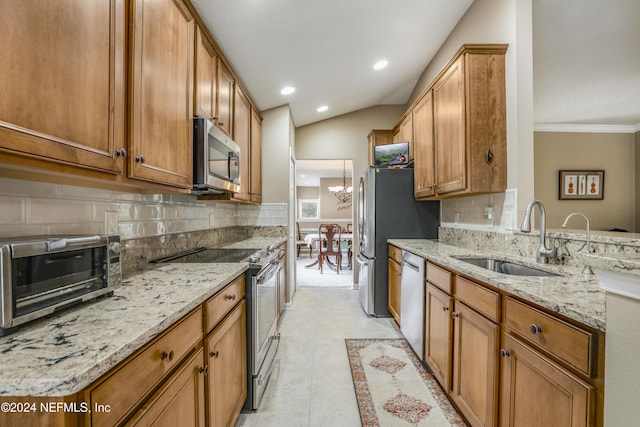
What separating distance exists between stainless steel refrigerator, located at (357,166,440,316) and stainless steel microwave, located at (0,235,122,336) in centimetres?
256

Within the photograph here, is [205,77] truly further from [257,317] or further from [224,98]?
[257,317]

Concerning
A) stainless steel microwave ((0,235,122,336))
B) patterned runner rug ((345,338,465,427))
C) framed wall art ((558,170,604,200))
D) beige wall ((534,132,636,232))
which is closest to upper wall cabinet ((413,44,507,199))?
patterned runner rug ((345,338,465,427))

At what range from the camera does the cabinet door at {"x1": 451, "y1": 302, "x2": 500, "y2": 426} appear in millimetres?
1330

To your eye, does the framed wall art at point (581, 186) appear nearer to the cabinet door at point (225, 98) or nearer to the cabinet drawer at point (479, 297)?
the cabinet drawer at point (479, 297)

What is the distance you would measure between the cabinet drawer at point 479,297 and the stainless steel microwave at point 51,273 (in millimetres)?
1544

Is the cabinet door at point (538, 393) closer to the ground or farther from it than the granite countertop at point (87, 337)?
closer to the ground

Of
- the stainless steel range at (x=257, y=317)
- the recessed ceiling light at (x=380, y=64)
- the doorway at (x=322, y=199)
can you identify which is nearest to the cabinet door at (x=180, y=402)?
the stainless steel range at (x=257, y=317)

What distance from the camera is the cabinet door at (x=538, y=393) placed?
0.88 m

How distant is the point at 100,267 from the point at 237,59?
7.02 ft

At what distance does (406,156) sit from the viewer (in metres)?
3.41

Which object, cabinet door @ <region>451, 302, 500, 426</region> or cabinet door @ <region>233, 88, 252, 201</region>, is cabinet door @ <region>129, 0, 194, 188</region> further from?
cabinet door @ <region>451, 302, 500, 426</region>

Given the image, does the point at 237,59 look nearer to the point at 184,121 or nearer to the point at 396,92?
the point at 184,121

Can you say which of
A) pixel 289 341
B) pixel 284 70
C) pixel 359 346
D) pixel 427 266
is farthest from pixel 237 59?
pixel 359 346

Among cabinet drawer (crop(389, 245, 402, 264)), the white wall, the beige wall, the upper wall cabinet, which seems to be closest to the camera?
the white wall
